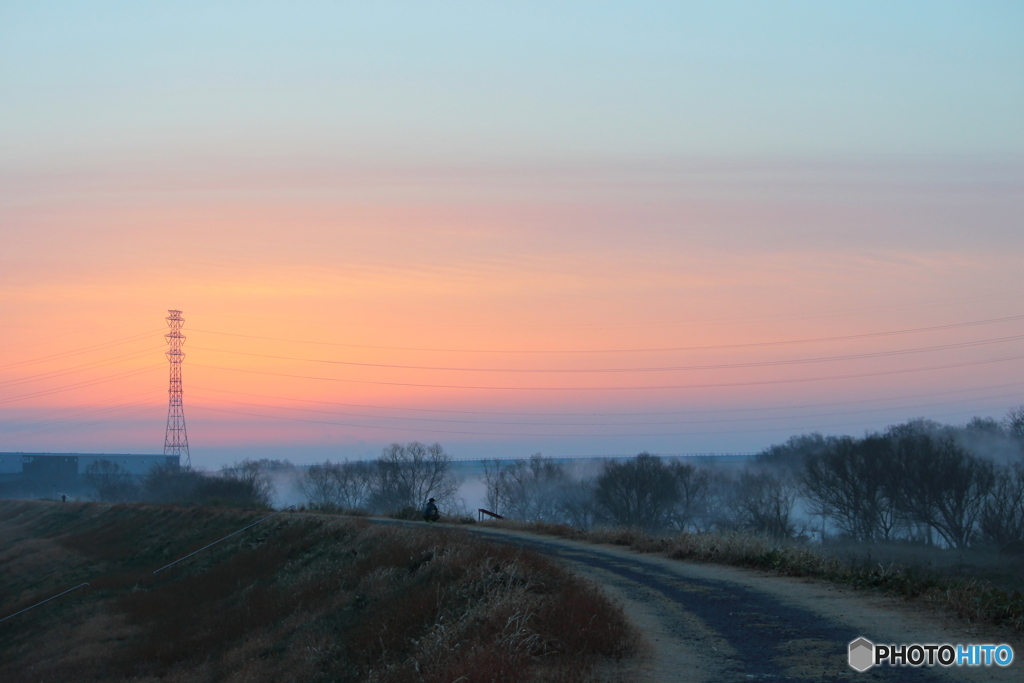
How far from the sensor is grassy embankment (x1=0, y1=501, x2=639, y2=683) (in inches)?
437

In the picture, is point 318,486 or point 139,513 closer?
point 139,513

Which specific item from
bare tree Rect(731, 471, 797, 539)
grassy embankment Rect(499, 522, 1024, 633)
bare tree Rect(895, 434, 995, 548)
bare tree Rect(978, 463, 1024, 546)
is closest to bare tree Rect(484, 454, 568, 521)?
bare tree Rect(731, 471, 797, 539)

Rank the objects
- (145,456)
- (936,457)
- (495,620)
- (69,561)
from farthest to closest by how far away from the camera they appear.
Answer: (145,456), (936,457), (69,561), (495,620)

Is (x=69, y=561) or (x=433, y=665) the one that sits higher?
(x=433, y=665)

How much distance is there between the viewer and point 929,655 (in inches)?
393

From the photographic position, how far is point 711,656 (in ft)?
34.5

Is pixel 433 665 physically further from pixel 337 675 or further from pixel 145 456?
pixel 145 456

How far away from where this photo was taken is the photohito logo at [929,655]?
31.8 ft

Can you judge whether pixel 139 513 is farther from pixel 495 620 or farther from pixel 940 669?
pixel 940 669

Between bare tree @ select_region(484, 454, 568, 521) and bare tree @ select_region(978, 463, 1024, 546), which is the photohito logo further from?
bare tree @ select_region(484, 454, 568, 521)

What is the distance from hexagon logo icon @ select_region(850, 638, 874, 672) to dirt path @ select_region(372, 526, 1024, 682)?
12 centimetres

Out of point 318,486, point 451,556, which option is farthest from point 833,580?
point 318,486

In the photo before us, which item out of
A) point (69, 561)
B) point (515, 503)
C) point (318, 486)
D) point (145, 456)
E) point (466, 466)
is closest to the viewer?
point (69, 561)

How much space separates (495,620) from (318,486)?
378ft
